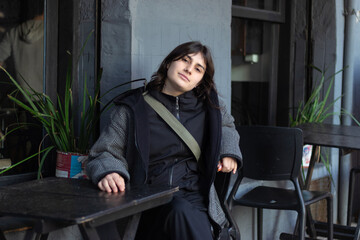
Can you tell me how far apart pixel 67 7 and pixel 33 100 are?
582mm

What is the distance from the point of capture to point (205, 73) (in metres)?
2.93

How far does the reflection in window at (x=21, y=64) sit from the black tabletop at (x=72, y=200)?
37.2 inches

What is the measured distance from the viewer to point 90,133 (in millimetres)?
3180

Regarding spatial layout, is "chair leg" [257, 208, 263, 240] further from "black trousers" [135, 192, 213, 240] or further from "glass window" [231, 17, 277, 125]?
"black trousers" [135, 192, 213, 240]

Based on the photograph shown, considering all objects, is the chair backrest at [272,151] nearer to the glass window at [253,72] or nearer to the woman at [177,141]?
the woman at [177,141]

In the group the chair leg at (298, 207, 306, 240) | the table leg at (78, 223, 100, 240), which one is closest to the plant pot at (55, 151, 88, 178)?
the table leg at (78, 223, 100, 240)

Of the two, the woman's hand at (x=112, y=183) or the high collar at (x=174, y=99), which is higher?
the high collar at (x=174, y=99)

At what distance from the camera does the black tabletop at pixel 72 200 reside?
1835 mm

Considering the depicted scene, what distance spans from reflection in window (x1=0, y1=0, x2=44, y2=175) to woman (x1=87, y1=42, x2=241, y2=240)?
800 millimetres

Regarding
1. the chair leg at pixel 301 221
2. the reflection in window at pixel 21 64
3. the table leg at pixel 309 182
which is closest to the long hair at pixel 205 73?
the reflection in window at pixel 21 64

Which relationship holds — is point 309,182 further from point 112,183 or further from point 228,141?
point 112,183

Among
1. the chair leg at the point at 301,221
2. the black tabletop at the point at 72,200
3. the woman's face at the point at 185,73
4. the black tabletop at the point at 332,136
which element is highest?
the woman's face at the point at 185,73

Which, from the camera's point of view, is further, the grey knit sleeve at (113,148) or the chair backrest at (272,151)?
the chair backrest at (272,151)

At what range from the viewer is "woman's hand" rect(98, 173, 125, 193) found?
7.36 ft
